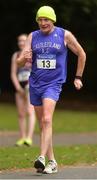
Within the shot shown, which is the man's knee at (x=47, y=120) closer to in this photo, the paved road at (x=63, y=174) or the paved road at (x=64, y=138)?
the paved road at (x=63, y=174)

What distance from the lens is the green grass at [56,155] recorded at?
34.4 ft

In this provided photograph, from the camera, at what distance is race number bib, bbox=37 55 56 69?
9.61 meters

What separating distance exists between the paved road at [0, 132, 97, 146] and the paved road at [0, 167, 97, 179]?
4497mm

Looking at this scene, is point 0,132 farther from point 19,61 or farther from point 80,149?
point 19,61

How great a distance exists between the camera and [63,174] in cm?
943

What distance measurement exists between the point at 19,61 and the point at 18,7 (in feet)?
66.1

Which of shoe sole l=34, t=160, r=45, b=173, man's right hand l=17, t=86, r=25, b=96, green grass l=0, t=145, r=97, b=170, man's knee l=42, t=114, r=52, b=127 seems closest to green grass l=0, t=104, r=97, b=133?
man's right hand l=17, t=86, r=25, b=96

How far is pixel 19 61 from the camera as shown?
9.90m

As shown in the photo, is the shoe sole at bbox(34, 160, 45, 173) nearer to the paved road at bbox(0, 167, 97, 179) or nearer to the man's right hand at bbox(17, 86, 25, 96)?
the paved road at bbox(0, 167, 97, 179)

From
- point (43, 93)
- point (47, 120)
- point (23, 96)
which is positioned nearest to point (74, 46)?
point (43, 93)

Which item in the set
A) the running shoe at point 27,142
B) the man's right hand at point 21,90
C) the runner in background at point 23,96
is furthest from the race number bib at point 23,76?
the running shoe at point 27,142

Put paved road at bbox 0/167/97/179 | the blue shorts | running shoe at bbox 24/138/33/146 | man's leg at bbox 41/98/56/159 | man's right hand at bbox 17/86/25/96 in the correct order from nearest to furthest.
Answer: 1. paved road at bbox 0/167/97/179
2. man's leg at bbox 41/98/56/159
3. the blue shorts
4. running shoe at bbox 24/138/33/146
5. man's right hand at bbox 17/86/25/96

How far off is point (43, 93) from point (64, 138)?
6394mm

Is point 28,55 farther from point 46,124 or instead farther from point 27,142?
point 27,142
